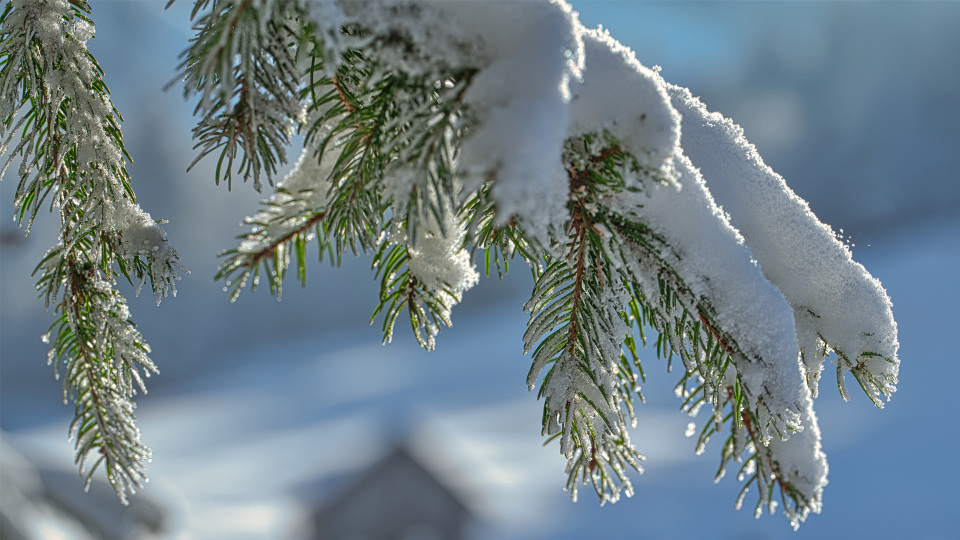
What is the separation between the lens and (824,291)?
2.04 feet

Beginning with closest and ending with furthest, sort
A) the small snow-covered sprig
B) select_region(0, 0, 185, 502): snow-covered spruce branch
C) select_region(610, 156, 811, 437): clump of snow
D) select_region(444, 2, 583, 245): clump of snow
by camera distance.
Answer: select_region(444, 2, 583, 245): clump of snow < select_region(610, 156, 811, 437): clump of snow < select_region(0, 0, 185, 502): snow-covered spruce branch < the small snow-covered sprig

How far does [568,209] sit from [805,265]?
0.31 m

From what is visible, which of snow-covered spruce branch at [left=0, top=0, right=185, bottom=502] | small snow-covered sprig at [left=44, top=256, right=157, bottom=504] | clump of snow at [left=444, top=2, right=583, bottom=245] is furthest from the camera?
small snow-covered sprig at [left=44, top=256, right=157, bottom=504]

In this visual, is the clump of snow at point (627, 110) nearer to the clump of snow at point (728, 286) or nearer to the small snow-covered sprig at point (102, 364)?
the clump of snow at point (728, 286)

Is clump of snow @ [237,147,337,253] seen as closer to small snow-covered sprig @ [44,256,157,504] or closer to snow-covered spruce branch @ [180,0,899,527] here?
snow-covered spruce branch @ [180,0,899,527]

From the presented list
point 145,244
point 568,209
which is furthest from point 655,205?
point 145,244

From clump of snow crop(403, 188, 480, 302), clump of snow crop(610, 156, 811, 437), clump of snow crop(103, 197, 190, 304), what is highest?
clump of snow crop(103, 197, 190, 304)

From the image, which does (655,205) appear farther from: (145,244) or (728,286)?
(145,244)

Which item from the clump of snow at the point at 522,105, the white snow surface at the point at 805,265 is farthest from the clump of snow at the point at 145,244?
the white snow surface at the point at 805,265

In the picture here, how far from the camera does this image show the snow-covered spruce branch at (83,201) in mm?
682

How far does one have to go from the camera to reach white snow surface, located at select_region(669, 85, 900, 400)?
61 cm

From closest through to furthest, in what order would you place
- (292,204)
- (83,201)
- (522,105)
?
(522,105), (292,204), (83,201)

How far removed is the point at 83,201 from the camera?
737 millimetres

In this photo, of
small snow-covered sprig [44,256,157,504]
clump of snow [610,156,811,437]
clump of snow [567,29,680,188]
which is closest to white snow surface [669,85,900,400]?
clump of snow [610,156,811,437]
